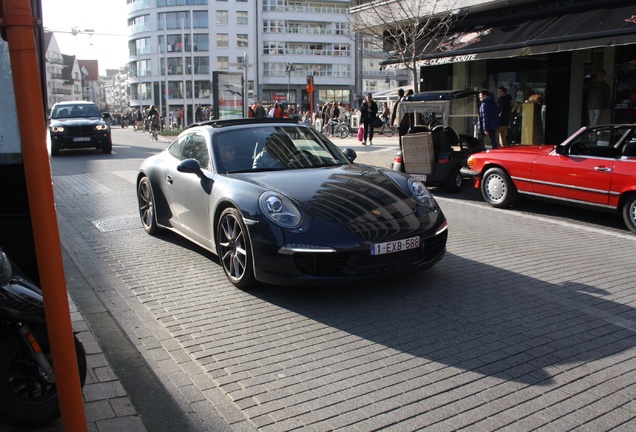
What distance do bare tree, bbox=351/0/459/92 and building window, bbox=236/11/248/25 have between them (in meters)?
68.7

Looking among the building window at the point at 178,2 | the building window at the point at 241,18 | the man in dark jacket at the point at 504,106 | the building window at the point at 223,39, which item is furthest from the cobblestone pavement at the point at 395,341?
the building window at the point at 178,2

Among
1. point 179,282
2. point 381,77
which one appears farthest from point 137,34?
point 179,282

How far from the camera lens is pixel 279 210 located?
510 centimetres

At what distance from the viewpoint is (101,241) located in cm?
732

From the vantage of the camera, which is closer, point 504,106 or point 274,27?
point 504,106

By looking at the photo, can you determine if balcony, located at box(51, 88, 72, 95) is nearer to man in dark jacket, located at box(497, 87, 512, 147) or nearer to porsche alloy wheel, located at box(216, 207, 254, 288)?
man in dark jacket, located at box(497, 87, 512, 147)

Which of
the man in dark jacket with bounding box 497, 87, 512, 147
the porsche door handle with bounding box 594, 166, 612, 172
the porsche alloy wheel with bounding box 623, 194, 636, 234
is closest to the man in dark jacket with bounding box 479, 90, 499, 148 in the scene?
the man in dark jacket with bounding box 497, 87, 512, 147

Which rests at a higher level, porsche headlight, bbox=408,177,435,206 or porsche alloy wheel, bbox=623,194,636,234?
porsche headlight, bbox=408,177,435,206

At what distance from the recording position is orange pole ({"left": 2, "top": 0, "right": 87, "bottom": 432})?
2080mm

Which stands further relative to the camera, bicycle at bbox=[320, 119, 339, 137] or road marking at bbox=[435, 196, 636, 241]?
bicycle at bbox=[320, 119, 339, 137]

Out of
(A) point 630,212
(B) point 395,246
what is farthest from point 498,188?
(B) point 395,246

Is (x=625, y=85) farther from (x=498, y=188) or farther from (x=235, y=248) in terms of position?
(x=235, y=248)

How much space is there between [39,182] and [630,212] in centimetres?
766

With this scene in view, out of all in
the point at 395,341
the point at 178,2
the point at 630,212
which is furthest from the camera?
the point at 178,2
